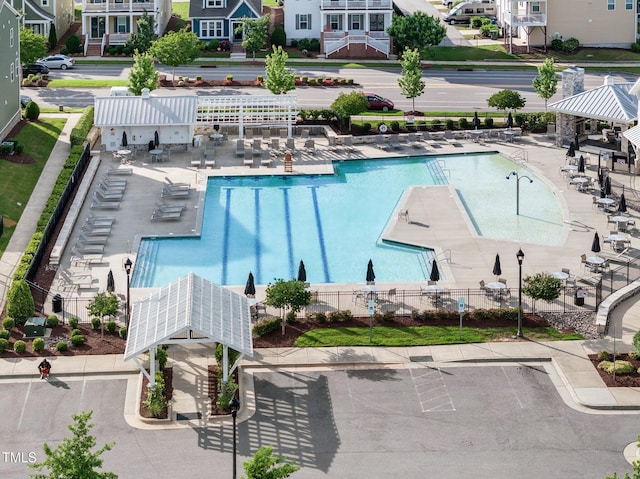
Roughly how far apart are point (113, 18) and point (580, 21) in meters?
41.6

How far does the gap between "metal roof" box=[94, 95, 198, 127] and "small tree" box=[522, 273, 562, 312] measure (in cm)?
3222

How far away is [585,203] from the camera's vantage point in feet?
215

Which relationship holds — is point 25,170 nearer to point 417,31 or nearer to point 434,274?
point 434,274

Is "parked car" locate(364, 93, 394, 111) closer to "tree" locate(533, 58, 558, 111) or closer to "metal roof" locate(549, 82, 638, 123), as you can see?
"tree" locate(533, 58, 558, 111)

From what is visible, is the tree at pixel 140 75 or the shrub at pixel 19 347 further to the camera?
the tree at pixel 140 75

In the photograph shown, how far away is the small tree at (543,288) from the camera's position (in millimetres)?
49938

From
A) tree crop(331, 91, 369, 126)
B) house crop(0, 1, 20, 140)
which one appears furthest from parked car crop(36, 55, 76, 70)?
tree crop(331, 91, 369, 126)

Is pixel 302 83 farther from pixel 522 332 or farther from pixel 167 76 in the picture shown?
pixel 522 332

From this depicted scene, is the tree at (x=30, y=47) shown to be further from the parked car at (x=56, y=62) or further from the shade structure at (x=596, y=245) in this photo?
the shade structure at (x=596, y=245)

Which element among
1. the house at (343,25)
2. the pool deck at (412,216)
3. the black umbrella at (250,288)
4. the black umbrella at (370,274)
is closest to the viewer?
the black umbrella at (250,288)

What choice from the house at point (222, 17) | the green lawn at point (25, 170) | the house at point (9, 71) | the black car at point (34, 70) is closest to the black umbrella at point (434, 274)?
the green lawn at point (25, 170)

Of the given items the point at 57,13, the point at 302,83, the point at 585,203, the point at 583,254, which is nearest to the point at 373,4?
the point at 302,83

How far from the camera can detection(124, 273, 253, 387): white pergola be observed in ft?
139

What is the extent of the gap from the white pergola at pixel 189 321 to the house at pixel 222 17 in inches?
2631
